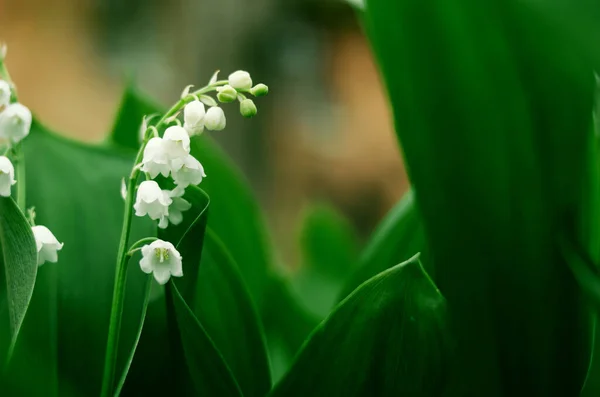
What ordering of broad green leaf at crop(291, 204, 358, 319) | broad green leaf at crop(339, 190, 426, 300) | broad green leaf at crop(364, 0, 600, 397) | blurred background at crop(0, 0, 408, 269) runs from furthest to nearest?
1. blurred background at crop(0, 0, 408, 269)
2. broad green leaf at crop(291, 204, 358, 319)
3. broad green leaf at crop(339, 190, 426, 300)
4. broad green leaf at crop(364, 0, 600, 397)

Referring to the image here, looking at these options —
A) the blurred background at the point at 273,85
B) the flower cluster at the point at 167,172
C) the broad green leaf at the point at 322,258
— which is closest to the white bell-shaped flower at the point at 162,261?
the flower cluster at the point at 167,172

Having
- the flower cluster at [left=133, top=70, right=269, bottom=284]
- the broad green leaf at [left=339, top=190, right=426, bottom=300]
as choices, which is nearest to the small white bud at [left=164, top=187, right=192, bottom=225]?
the flower cluster at [left=133, top=70, right=269, bottom=284]

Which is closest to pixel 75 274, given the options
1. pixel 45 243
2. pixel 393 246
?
pixel 45 243

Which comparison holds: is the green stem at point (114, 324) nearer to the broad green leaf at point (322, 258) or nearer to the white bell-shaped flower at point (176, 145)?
the white bell-shaped flower at point (176, 145)

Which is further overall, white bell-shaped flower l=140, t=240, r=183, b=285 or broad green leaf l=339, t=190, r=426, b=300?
broad green leaf l=339, t=190, r=426, b=300

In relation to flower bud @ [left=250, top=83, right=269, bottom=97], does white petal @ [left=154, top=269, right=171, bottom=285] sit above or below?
below

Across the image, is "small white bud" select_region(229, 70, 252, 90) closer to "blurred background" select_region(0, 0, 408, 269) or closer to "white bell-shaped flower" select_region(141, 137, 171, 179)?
"white bell-shaped flower" select_region(141, 137, 171, 179)
